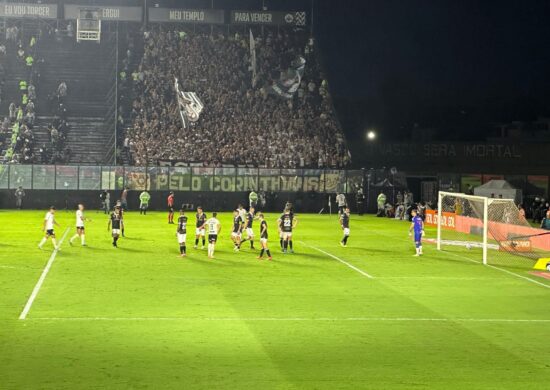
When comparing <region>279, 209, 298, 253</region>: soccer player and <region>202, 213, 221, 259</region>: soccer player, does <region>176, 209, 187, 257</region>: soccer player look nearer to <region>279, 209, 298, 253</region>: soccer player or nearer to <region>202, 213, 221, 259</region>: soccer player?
<region>202, 213, 221, 259</region>: soccer player

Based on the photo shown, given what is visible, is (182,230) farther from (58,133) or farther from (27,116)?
(27,116)

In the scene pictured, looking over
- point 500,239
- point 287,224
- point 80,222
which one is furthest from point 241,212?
point 500,239

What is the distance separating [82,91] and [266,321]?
5409cm

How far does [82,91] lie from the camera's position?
236 feet

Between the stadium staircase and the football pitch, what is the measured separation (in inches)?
1229

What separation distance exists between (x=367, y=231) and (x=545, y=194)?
3078 centimetres

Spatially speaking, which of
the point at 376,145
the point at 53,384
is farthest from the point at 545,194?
the point at 53,384

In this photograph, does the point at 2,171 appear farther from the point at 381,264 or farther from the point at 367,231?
the point at 381,264

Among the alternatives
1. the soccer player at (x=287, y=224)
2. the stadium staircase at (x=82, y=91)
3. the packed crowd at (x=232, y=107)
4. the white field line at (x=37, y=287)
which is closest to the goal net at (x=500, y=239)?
the soccer player at (x=287, y=224)

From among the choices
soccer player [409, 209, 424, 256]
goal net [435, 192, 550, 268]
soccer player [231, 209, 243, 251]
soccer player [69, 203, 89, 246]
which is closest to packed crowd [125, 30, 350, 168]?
goal net [435, 192, 550, 268]

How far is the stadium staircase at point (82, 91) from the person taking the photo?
68.0 m

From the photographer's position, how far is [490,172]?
253ft

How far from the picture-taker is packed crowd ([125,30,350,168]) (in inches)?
2653

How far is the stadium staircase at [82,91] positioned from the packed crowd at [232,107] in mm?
2302
